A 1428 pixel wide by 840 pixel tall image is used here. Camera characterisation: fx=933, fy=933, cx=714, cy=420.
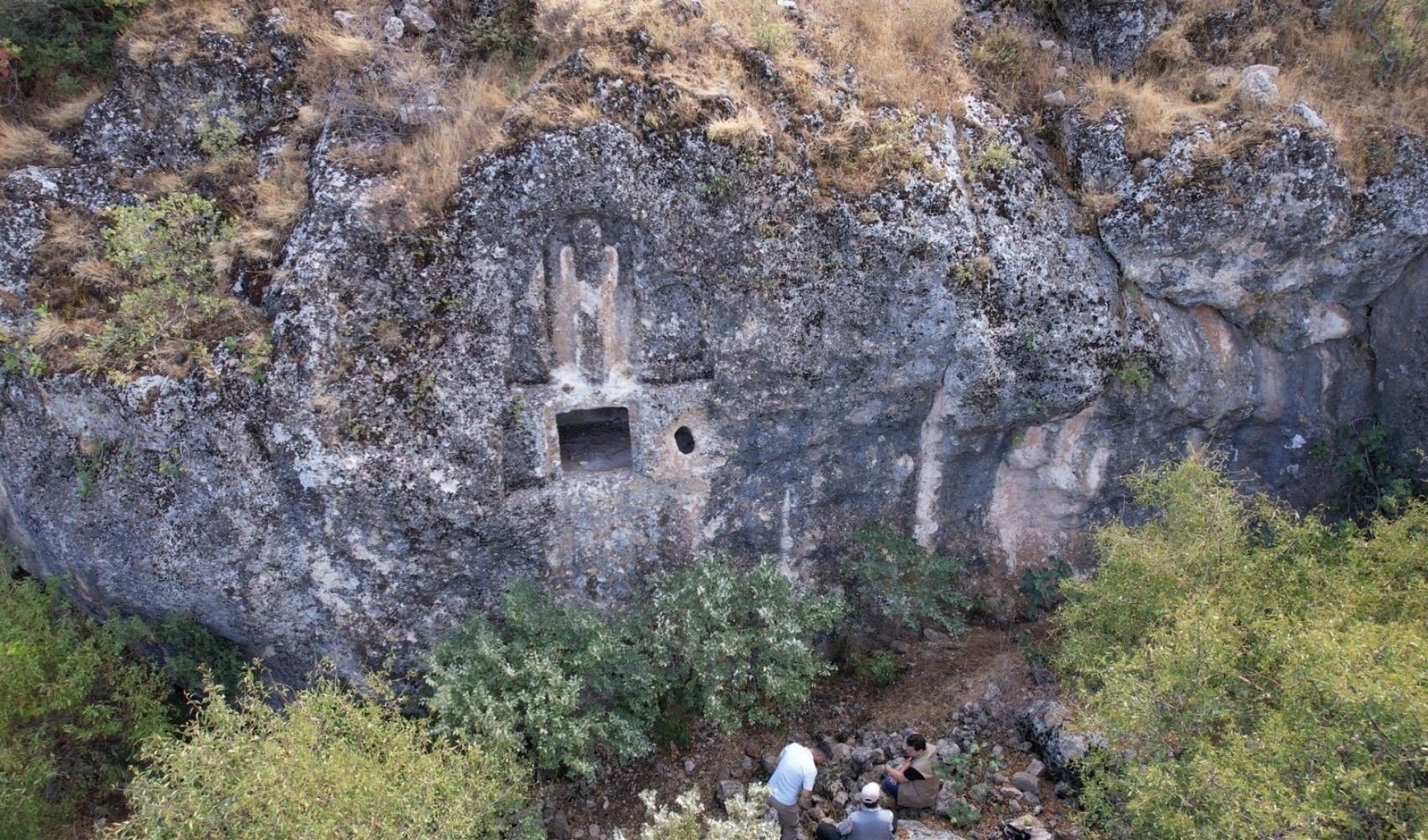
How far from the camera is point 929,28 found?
12336mm

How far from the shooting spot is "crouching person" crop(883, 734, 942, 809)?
393 inches

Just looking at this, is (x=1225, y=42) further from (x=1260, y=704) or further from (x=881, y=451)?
(x=1260, y=704)

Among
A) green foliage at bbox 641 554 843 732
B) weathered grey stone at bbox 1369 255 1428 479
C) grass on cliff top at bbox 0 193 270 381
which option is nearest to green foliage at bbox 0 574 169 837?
grass on cliff top at bbox 0 193 270 381

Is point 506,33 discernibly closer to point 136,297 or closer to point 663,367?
point 663,367

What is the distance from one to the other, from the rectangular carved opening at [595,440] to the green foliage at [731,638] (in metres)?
1.62

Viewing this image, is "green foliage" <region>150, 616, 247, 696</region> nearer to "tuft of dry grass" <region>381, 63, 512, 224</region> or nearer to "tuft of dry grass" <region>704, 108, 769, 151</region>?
"tuft of dry grass" <region>381, 63, 512, 224</region>

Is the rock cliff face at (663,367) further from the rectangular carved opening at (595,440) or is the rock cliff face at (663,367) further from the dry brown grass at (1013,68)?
the dry brown grass at (1013,68)

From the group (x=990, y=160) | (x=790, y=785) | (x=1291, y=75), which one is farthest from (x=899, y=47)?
(x=790, y=785)

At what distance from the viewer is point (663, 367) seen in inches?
430

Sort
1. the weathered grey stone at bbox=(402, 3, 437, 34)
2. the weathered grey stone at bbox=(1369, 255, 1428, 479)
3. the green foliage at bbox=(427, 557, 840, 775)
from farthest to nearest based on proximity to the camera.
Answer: the weathered grey stone at bbox=(1369, 255, 1428, 479) → the weathered grey stone at bbox=(402, 3, 437, 34) → the green foliage at bbox=(427, 557, 840, 775)

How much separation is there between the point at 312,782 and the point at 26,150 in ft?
27.9

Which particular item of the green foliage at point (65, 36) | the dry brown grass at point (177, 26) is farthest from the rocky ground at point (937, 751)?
the green foliage at point (65, 36)

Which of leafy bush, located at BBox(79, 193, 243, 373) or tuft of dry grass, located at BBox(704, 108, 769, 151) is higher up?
tuft of dry grass, located at BBox(704, 108, 769, 151)

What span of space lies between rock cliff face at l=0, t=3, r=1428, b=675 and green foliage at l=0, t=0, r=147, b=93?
0.73m
